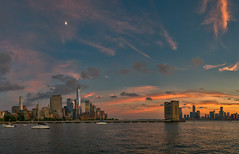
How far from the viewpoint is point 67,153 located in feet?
218

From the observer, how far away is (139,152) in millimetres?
68250

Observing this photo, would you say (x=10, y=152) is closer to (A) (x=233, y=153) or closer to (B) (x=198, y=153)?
(B) (x=198, y=153)

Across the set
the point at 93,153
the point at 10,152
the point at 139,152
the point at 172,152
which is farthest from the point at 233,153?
the point at 10,152

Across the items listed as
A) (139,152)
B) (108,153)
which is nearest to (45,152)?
(108,153)

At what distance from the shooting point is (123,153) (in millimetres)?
67062

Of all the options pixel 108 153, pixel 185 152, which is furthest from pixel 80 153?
pixel 185 152

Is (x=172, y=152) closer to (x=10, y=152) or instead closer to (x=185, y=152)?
(x=185, y=152)

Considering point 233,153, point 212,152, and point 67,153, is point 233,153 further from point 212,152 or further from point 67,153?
point 67,153

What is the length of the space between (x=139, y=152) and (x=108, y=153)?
31.8 feet

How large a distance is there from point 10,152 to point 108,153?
101ft

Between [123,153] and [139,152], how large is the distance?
516cm

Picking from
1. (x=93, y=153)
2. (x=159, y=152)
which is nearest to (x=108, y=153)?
(x=93, y=153)

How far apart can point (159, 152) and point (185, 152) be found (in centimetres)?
830

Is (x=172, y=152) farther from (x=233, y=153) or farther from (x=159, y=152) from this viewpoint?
(x=233, y=153)
